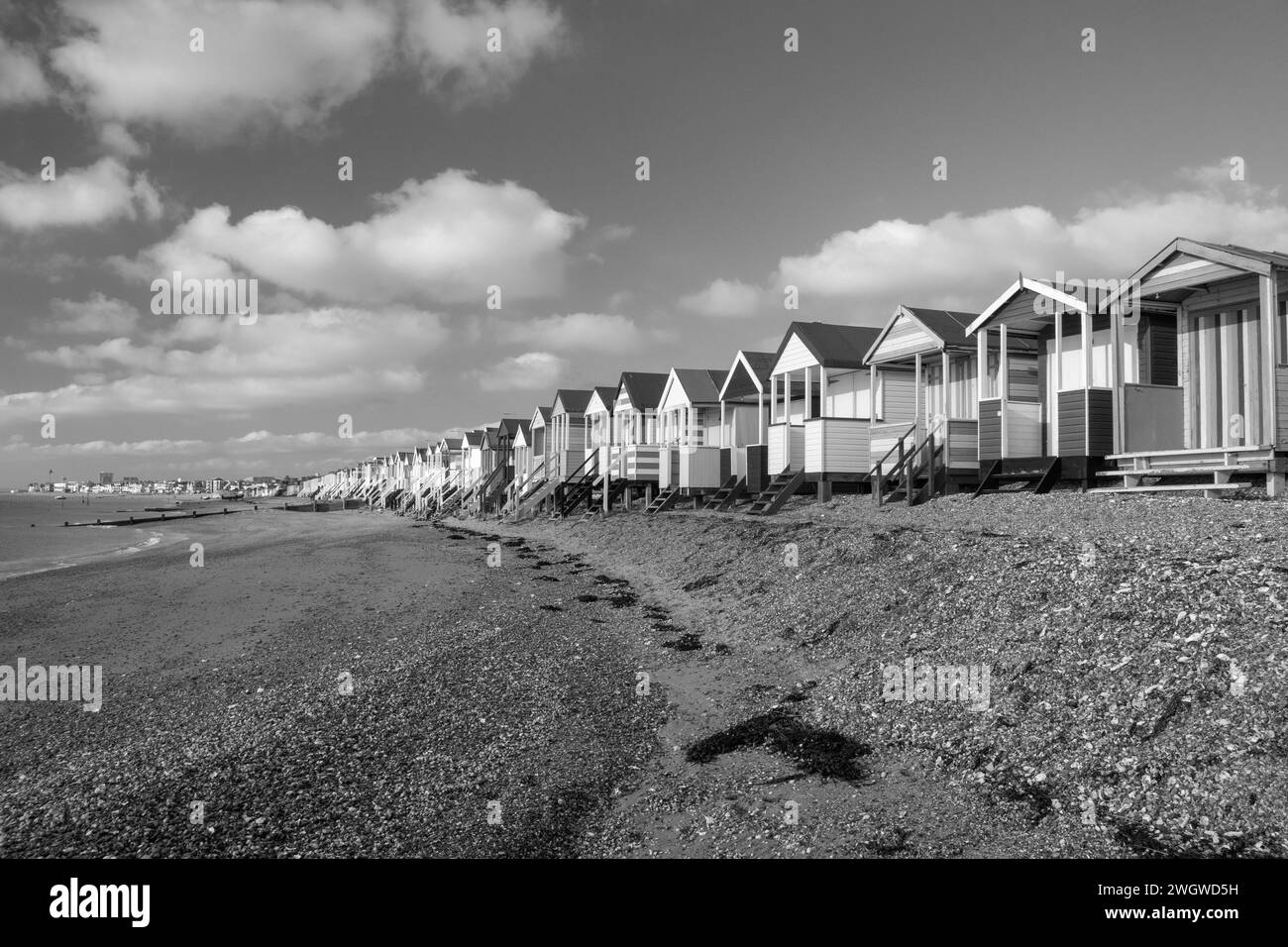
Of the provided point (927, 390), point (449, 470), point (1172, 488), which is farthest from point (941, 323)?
point (449, 470)

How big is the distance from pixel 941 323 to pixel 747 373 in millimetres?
9144

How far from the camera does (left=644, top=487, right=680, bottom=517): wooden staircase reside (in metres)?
29.6

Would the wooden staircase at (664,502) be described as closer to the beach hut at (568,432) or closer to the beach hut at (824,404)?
the beach hut at (824,404)

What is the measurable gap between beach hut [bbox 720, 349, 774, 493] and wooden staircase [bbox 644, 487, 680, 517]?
2754mm

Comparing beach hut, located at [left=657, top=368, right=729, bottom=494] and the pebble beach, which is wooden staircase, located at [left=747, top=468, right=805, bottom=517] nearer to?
beach hut, located at [left=657, top=368, right=729, bottom=494]

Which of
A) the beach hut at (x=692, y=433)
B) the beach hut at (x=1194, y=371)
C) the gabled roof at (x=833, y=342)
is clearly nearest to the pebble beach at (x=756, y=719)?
the beach hut at (x=1194, y=371)

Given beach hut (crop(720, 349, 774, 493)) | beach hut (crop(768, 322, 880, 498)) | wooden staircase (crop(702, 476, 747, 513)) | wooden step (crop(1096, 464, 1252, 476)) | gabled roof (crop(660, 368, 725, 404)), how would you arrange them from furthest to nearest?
gabled roof (crop(660, 368, 725, 404)), beach hut (crop(720, 349, 774, 493)), wooden staircase (crop(702, 476, 747, 513)), beach hut (crop(768, 322, 880, 498)), wooden step (crop(1096, 464, 1252, 476))

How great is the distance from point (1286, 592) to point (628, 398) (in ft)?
102

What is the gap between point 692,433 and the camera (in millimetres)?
31562

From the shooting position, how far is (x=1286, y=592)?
22.4ft

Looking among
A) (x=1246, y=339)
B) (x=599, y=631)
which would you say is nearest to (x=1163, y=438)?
(x=1246, y=339)

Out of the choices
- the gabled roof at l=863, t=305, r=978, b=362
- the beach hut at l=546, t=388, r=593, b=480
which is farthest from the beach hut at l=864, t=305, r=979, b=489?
the beach hut at l=546, t=388, r=593, b=480

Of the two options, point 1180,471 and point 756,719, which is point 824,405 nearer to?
point 1180,471
